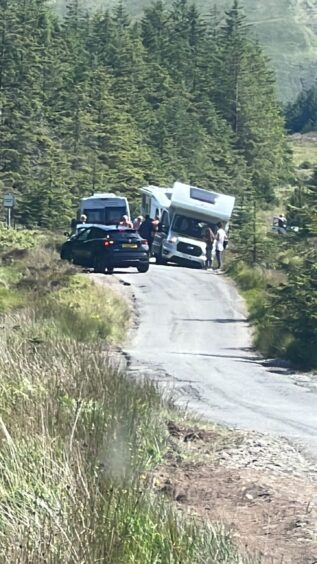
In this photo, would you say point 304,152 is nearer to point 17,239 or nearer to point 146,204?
point 146,204

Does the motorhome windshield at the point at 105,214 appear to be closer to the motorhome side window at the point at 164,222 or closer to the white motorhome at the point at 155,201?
the white motorhome at the point at 155,201

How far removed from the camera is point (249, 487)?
8906 millimetres

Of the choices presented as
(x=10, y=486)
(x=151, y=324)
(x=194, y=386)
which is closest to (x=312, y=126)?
(x=151, y=324)

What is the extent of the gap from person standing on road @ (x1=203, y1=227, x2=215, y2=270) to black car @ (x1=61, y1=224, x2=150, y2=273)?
4.23 m

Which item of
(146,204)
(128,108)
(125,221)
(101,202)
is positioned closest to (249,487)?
(125,221)

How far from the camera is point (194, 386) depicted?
16.5 meters

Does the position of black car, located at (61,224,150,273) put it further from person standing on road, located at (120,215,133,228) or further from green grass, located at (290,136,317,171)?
green grass, located at (290,136,317,171)

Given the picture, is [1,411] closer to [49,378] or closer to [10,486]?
[49,378]

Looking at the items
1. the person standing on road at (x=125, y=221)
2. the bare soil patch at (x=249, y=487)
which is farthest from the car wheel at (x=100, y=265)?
the bare soil patch at (x=249, y=487)

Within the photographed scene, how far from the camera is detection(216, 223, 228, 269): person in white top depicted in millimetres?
38500

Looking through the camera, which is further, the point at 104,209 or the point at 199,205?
the point at 104,209

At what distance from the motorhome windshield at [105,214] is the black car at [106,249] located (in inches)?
326

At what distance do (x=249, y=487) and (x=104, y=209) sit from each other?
35.1 metres

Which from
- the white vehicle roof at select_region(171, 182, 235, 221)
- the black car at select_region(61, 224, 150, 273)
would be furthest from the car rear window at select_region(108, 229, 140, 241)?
the white vehicle roof at select_region(171, 182, 235, 221)
